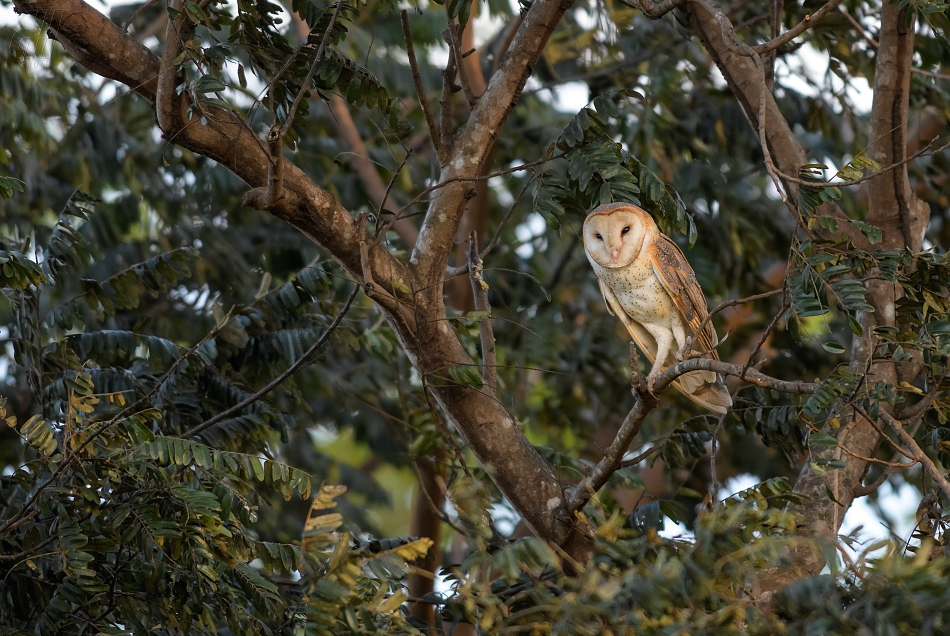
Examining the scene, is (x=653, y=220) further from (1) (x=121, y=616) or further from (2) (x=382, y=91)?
(1) (x=121, y=616)

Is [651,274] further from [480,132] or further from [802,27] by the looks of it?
[802,27]

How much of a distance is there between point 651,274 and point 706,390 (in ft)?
1.64

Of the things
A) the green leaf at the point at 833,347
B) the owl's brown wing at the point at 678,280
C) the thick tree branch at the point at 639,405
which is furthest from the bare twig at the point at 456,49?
the green leaf at the point at 833,347

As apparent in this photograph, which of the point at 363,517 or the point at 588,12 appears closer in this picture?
the point at 588,12

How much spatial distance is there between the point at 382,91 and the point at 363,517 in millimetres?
4391

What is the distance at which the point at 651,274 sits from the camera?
3.72 m

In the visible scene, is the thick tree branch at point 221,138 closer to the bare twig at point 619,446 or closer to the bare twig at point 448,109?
the bare twig at point 448,109

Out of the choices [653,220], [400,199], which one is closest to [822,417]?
[653,220]

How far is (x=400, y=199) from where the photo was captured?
6516mm

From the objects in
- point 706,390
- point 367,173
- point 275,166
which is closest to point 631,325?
point 706,390

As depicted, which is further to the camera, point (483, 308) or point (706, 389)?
point (706, 389)

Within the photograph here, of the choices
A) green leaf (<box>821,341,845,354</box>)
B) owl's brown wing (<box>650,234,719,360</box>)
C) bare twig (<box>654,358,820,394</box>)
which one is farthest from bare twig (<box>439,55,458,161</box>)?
green leaf (<box>821,341,845,354</box>)

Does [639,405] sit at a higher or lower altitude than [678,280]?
lower

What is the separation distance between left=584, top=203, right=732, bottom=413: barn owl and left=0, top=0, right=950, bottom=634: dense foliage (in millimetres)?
150
